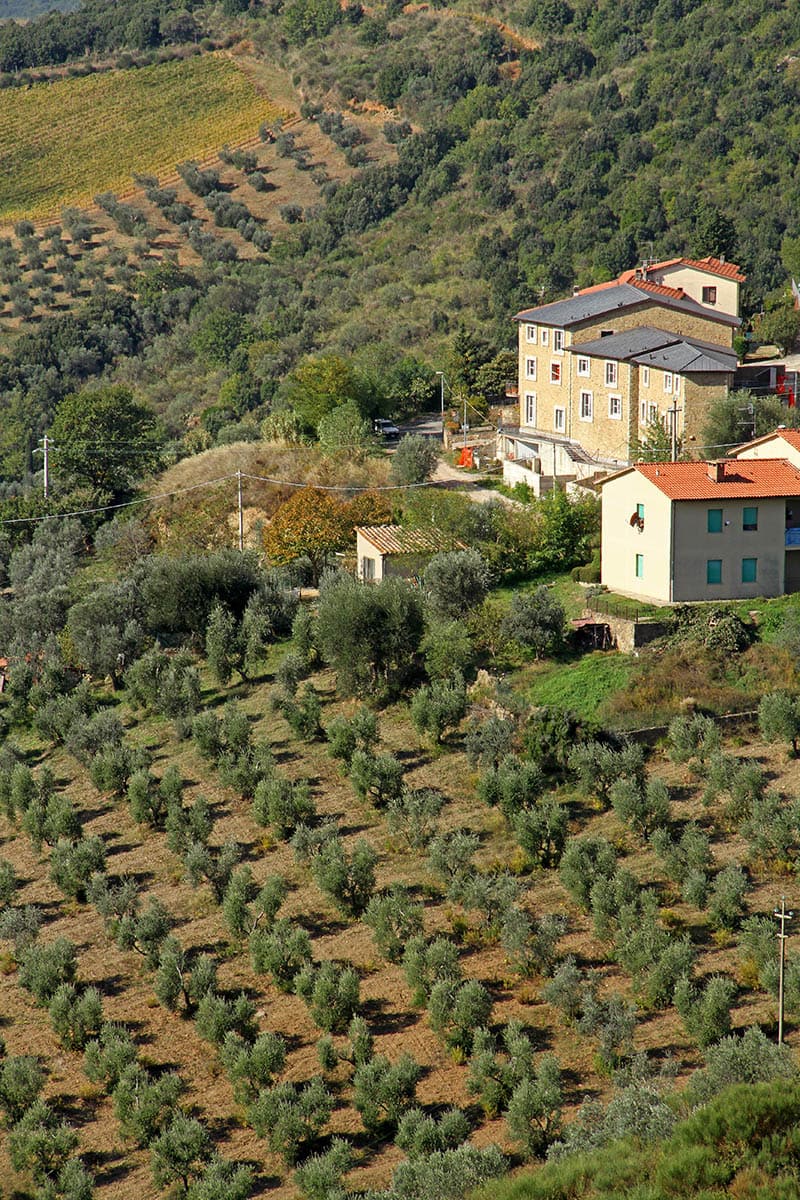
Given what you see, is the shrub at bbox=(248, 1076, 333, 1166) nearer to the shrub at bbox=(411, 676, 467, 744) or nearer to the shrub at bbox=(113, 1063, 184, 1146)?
the shrub at bbox=(113, 1063, 184, 1146)

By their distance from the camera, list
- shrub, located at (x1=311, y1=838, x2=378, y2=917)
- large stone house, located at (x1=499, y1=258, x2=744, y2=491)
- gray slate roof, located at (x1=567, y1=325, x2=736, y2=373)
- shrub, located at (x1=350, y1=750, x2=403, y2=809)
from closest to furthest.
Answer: shrub, located at (x1=311, y1=838, x2=378, y2=917), shrub, located at (x1=350, y1=750, x2=403, y2=809), gray slate roof, located at (x1=567, y1=325, x2=736, y2=373), large stone house, located at (x1=499, y1=258, x2=744, y2=491)

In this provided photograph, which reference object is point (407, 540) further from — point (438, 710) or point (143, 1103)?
point (143, 1103)

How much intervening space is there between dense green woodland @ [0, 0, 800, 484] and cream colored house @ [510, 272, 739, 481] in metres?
9.69

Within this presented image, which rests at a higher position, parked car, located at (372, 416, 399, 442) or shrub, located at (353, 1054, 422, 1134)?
parked car, located at (372, 416, 399, 442)

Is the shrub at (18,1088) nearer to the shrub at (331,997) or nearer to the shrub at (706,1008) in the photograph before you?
the shrub at (331,997)

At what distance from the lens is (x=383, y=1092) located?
1088 inches

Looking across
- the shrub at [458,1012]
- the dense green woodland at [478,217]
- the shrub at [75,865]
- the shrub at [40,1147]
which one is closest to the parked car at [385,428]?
the dense green woodland at [478,217]

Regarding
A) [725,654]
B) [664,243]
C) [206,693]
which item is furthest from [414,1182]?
[664,243]

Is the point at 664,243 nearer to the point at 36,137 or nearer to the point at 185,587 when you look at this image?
the point at 185,587

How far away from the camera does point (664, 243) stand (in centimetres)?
9250

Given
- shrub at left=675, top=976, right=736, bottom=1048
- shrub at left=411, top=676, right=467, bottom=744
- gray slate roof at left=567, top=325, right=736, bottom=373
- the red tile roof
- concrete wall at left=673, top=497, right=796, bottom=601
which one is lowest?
shrub at left=675, top=976, right=736, bottom=1048

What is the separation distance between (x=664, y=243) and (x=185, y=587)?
53.1 meters

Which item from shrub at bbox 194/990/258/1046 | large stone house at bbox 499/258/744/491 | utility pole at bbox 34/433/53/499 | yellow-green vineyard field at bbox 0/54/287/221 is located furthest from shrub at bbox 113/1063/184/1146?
yellow-green vineyard field at bbox 0/54/287/221

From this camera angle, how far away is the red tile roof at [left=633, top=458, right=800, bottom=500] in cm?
4247
